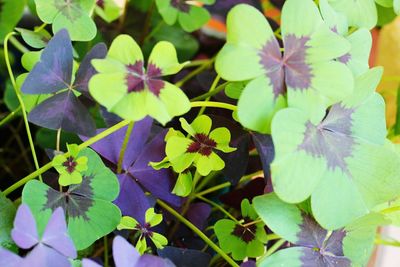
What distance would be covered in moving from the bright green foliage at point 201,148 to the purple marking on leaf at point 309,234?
9 cm

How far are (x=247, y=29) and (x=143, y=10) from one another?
0.50 m

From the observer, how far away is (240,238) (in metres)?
0.55

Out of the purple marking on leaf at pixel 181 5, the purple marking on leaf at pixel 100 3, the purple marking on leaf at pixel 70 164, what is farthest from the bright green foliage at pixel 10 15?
the purple marking on leaf at pixel 70 164

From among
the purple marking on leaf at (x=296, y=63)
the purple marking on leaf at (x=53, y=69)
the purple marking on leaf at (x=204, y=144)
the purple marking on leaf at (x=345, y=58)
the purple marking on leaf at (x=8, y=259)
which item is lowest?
the purple marking on leaf at (x=8, y=259)

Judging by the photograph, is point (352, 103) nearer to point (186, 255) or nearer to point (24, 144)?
point (186, 255)

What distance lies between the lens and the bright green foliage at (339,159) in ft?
1.42

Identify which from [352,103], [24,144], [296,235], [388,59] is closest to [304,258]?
[296,235]

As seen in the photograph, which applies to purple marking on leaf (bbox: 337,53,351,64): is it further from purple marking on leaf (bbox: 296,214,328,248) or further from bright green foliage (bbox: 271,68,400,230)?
purple marking on leaf (bbox: 296,214,328,248)

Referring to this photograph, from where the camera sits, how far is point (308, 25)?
18.4 inches

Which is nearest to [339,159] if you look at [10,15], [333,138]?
[333,138]

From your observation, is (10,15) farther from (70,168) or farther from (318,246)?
(318,246)

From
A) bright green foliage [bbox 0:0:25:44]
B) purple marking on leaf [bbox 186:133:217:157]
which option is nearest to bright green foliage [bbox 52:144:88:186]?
purple marking on leaf [bbox 186:133:217:157]

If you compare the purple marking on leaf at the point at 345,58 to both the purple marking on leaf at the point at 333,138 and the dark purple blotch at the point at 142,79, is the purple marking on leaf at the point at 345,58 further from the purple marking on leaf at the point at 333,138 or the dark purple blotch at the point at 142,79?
the dark purple blotch at the point at 142,79

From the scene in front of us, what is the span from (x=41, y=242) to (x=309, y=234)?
9.2 inches
